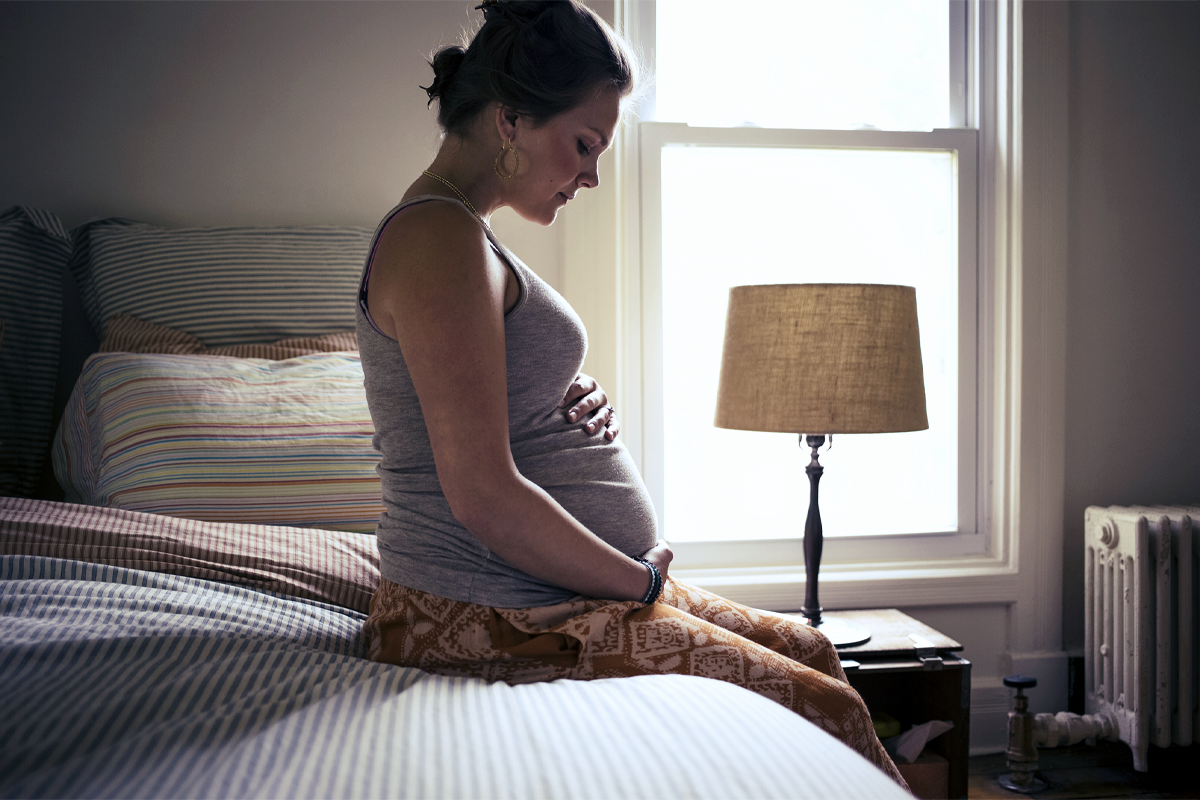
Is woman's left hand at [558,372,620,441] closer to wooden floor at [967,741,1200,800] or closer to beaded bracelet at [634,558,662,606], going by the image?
beaded bracelet at [634,558,662,606]

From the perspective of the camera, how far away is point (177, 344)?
1637 mm

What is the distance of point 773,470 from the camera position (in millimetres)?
2139

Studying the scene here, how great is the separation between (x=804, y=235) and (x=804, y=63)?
46 centimetres

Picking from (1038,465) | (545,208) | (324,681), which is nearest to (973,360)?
(1038,465)

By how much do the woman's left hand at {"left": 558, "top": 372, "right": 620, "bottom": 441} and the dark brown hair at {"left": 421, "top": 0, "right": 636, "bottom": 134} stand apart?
0.35m

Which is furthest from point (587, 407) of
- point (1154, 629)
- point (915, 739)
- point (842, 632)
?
point (1154, 629)

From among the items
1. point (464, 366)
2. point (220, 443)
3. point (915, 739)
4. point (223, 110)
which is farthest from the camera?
point (223, 110)

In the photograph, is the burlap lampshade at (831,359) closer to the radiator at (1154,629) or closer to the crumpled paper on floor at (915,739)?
the crumpled paper on floor at (915,739)

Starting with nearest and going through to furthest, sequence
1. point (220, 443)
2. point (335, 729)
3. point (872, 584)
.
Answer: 1. point (335, 729)
2. point (220, 443)
3. point (872, 584)

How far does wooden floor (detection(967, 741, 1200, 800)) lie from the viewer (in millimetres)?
1828

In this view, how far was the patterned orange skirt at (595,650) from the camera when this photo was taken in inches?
34.3

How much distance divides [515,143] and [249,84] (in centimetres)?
118

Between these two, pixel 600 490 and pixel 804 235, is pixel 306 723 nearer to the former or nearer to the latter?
Result: pixel 600 490

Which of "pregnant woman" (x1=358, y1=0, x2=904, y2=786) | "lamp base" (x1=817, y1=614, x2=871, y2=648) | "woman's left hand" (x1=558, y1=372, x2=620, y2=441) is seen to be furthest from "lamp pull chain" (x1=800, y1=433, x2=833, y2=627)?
"woman's left hand" (x1=558, y1=372, x2=620, y2=441)
